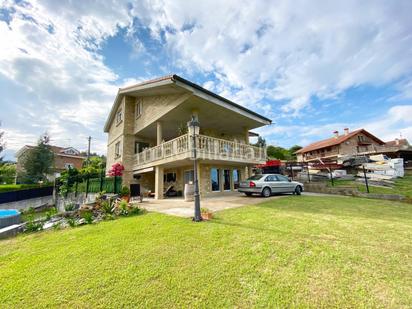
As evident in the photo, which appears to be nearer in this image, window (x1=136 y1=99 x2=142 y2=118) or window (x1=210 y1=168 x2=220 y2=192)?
window (x1=210 y1=168 x2=220 y2=192)

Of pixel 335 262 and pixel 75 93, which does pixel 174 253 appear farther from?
pixel 75 93

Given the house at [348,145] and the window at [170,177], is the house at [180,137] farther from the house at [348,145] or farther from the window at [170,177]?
the house at [348,145]

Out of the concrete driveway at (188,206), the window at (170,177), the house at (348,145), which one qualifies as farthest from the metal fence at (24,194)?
the house at (348,145)

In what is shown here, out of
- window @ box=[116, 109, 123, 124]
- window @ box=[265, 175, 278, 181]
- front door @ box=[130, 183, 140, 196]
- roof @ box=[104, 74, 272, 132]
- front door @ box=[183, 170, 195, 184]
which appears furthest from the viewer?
window @ box=[116, 109, 123, 124]

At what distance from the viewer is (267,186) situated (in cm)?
1152

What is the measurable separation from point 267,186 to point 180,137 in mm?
6156

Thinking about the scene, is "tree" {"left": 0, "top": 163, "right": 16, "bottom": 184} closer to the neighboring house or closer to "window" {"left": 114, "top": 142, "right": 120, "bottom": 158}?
the neighboring house

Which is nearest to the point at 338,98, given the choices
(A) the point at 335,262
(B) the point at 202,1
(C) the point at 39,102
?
(B) the point at 202,1

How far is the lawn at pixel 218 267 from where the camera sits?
A: 2416mm

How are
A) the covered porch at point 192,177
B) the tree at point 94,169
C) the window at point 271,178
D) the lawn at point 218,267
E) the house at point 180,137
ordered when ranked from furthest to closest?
1. the tree at point 94,169
2. the covered porch at point 192,177
3. the window at point 271,178
4. the house at point 180,137
5. the lawn at point 218,267

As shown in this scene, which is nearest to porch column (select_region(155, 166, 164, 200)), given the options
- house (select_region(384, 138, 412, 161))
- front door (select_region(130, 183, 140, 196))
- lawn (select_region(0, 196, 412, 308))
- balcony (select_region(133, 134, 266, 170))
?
balcony (select_region(133, 134, 266, 170))

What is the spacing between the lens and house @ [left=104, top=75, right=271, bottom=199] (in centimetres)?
1096

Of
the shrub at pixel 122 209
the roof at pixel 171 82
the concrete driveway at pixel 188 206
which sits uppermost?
the roof at pixel 171 82

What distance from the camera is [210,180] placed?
44.1ft
